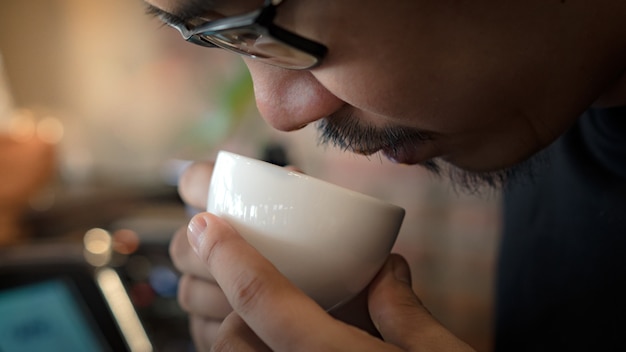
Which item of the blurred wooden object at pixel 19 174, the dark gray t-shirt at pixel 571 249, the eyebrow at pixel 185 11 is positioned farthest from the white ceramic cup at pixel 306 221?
the blurred wooden object at pixel 19 174

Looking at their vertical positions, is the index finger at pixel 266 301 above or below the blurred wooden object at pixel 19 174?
above

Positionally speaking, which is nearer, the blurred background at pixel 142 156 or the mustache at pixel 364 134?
the mustache at pixel 364 134

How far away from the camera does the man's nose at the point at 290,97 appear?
0.58 meters

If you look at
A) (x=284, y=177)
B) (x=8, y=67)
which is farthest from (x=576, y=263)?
(x=8, y=67)

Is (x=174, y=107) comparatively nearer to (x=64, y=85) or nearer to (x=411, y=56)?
(x=64, y=85)

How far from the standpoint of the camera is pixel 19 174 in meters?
1.41

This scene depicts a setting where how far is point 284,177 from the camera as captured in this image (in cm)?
51

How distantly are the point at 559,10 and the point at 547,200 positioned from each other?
54 cm

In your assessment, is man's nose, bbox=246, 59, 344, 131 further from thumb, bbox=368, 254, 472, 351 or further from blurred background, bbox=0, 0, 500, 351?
blurred background, bbox=0, 0, 500, 351

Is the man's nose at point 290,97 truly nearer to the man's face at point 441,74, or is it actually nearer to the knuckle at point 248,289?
the man's face at point 441,74

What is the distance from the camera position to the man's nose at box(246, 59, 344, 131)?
576 millimetres

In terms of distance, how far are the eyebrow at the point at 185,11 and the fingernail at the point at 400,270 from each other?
0.37 m

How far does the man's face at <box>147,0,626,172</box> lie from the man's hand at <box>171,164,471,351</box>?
0.17m

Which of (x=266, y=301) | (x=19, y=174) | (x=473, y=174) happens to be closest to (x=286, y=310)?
(x=266, y=301)
